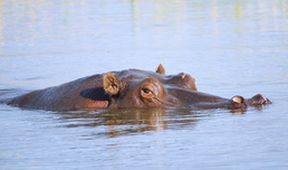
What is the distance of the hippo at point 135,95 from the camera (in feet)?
30.9

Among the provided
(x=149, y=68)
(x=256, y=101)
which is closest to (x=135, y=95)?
(x=256, y=101)

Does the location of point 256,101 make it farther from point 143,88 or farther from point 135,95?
point 135,95

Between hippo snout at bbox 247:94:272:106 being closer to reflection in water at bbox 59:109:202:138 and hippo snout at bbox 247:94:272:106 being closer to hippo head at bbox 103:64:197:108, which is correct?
reflection in water at bbox 59:109:202:138

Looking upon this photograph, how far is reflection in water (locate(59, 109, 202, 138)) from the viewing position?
8.61 meters

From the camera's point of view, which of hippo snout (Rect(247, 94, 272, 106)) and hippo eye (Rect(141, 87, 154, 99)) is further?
hippo eye (Rect(141, 87, 154, 99))

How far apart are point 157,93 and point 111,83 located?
48 centimetres

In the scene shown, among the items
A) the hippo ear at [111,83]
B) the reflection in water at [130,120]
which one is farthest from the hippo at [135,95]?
the reflection in water at [130,120]

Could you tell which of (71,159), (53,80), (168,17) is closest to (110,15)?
(168,17)

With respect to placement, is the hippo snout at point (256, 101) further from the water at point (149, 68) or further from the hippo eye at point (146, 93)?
the hippo eye at point (146, 93)

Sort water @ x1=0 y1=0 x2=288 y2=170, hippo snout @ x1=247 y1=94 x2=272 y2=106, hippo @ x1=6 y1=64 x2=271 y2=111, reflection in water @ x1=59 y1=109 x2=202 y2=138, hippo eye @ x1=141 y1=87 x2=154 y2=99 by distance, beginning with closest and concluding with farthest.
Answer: water @ x1=0 y1=0 x2=288 y2=170 < reflection in water @ x1=59 y1=109 x2=202 y2=138 < hippo snout @ x1=247 y1=94 x2=272 y2=106 < hippo @ x1=6 y1=64 x2=271 y2=111 < hippo eye @ x1=141 y1=87 x2=154 y2=99

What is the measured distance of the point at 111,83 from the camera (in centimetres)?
965

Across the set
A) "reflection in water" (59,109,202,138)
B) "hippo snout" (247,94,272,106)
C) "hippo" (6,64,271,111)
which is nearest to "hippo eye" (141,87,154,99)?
"hippo" (6,64,271,111)

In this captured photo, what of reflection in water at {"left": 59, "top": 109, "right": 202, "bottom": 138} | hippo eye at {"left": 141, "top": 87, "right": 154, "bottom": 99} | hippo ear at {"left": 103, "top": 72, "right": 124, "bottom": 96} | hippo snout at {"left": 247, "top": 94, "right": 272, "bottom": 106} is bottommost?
reflection in water at {"left": 59, "top": 109, "right": 202, "bottom": 138}

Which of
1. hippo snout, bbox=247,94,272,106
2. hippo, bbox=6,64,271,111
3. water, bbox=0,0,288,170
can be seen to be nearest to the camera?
water, bbox=0,0,288,170
